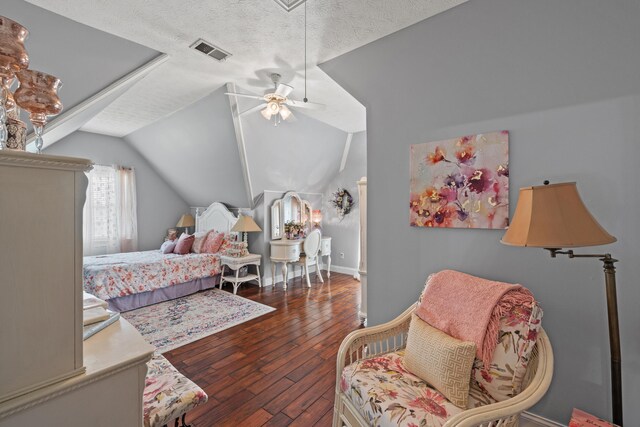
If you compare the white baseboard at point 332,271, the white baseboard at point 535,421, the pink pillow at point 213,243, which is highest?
the pink pillow at point 213,243

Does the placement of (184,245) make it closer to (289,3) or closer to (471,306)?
(289,3)

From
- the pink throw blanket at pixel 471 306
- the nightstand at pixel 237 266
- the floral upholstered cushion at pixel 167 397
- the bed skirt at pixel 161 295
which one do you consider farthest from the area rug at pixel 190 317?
the pink throw blanket at pixel 471 306

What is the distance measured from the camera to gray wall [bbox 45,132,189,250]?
4887 millimetres

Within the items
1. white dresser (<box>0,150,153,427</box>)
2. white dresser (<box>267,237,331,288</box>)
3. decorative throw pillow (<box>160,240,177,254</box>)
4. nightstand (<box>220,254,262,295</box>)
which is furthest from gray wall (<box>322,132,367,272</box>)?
white dresser (<box>0,150,153,427</box>)

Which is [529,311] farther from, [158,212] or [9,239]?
[158,212]

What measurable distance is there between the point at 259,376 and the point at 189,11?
9.38ft

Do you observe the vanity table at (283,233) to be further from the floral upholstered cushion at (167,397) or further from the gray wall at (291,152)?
the floral upholstered cushion at (167,397)

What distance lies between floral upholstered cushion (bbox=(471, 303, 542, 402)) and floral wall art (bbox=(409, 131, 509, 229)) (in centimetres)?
59

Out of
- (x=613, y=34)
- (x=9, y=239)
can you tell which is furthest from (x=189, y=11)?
(x=613, y=34)

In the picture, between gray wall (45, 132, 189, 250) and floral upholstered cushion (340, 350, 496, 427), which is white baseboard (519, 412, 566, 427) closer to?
floral upholstered cushion (340, 350, 496, 427)

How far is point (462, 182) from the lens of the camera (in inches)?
74.8

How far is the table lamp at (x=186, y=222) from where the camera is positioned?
5.97 m

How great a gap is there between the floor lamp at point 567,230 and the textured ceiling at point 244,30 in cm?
153

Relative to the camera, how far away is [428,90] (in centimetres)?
206
